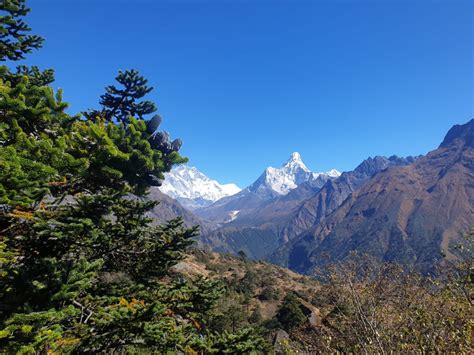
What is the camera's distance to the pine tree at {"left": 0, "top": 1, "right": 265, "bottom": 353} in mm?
5199

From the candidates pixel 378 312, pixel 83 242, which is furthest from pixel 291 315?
pixel 83 242

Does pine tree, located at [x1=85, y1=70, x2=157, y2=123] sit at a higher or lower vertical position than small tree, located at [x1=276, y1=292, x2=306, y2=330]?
higher

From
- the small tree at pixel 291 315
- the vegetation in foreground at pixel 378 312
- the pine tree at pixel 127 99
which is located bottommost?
the small tree at pixel 291 315

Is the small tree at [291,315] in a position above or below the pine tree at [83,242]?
below

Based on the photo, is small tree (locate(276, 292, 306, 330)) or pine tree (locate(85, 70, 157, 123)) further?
small tree (locate(276, 292, 306, 330))

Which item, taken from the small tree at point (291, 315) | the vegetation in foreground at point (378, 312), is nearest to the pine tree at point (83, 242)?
the vegetation in foreground at point (378, 312)

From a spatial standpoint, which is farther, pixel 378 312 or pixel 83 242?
pixel 378 312

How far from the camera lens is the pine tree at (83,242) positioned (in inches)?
205

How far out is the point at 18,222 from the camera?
250 inches

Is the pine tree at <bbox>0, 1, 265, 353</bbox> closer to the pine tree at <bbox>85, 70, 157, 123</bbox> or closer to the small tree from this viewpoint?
the pine tree at <bbox>85, 70, 157, 123</bbox>

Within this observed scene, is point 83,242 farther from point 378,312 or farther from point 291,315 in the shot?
point 291,315

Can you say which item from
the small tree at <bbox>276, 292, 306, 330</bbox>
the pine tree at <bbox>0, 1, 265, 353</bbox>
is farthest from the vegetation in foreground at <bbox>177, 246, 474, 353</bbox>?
the pine tree at <bbox>0, 1, 265, 353</bbox>

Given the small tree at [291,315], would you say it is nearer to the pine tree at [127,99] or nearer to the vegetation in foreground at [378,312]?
the vegetation in foreground at [378,312]

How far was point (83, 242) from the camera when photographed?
6.91 meters
